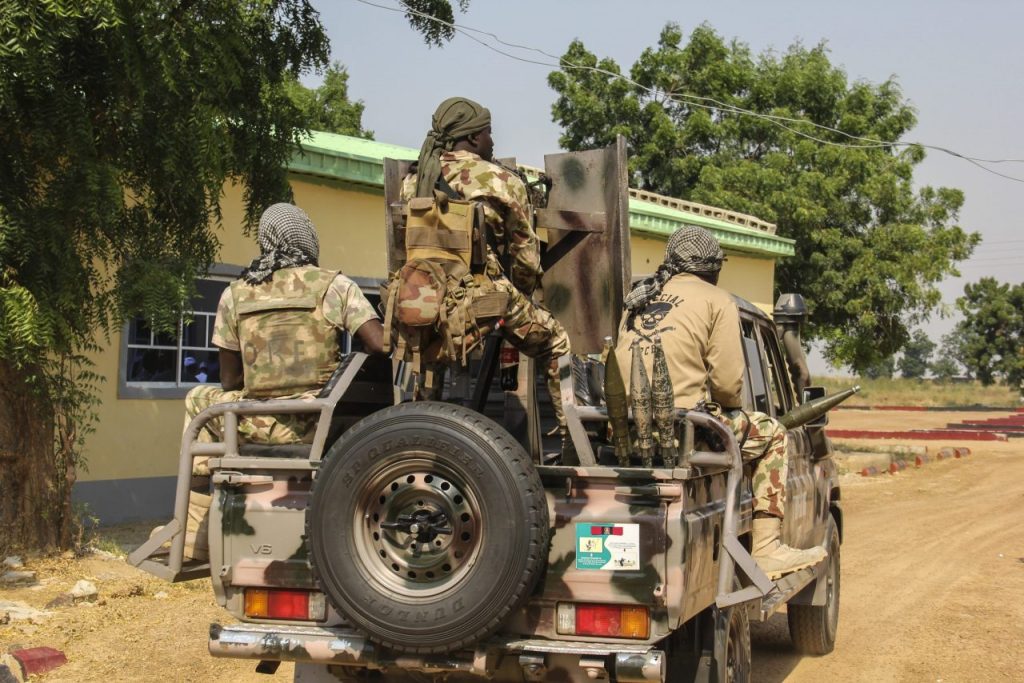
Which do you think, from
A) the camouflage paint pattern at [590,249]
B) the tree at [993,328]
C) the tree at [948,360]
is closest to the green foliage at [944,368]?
the tree at [948,360]

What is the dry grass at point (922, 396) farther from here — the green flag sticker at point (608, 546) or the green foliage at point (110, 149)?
the green flag sticker at point (608, 546)

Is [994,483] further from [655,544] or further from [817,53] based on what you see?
[655,544]

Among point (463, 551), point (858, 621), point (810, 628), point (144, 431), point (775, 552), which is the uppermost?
point (144, 431)

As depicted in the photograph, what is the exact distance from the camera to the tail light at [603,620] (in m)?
4.29

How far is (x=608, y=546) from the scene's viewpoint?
430 centimetres

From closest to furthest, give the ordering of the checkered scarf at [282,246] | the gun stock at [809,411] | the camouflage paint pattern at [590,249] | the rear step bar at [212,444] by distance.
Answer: the rear step bar at [212,444] < the checkered scarf at [282,246] < the camouflage paint pattern at [590,249] < the gun stock at [809,411]

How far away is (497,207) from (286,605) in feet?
6.09

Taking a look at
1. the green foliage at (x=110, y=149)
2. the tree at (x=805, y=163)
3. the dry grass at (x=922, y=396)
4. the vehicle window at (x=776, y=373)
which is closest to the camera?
the vehicle window at (x=776, y=373)

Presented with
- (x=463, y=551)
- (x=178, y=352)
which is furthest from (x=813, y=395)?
(x=178, y=352)

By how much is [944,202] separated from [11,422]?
1821 centimetres

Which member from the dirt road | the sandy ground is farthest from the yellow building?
the dirt road

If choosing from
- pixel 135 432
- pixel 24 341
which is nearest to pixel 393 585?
pixel 24 341

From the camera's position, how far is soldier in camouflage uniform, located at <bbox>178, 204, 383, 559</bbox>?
17.1 ft

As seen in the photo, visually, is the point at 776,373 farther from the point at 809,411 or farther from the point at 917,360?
the point at 917,360
